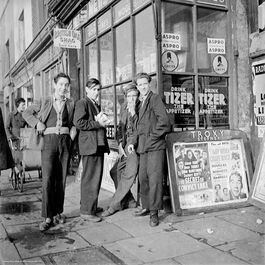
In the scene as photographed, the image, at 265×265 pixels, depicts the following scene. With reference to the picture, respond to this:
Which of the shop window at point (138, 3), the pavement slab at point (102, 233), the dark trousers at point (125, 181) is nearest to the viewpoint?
the pavement slab at point (102, 233)

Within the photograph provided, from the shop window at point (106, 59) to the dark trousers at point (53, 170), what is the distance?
3.03 meters

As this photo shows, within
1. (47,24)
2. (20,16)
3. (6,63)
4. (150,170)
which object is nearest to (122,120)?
(150,170)

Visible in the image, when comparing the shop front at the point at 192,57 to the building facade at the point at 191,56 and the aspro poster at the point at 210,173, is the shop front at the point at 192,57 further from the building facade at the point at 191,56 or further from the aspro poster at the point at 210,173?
the aspro poster at the point at 210,173

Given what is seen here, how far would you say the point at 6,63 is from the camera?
23.3m

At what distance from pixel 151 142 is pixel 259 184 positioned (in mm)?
1647

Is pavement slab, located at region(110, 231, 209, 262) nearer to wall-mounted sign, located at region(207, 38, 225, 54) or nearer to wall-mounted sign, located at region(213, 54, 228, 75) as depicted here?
wall-mounted sign, located at region(213, 54, 228, 75)

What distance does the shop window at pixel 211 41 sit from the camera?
20.0ft

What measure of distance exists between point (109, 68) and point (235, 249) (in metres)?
5.03

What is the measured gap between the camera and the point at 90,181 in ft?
17.2

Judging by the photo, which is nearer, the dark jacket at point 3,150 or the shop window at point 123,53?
the dark jacket at point 3,150

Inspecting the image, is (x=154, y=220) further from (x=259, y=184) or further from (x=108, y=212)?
(x=259, y=184)

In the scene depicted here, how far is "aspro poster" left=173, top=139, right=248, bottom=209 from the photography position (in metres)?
5.19

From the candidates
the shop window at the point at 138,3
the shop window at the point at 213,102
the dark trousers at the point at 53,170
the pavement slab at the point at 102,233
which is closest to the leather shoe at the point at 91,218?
the pavement slab at the point at 102,233

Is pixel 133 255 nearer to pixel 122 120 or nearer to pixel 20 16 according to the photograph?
pixel 122 120
